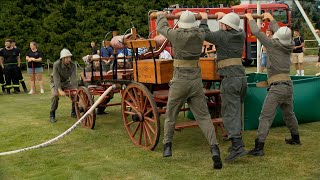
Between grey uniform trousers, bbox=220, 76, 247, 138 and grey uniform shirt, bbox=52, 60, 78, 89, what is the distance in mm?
3795

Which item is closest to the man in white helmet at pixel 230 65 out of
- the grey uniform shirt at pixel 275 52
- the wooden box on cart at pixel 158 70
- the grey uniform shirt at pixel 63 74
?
the grey uniform shirt at pixel 275 52

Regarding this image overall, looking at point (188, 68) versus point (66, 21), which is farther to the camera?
point (66, 21)

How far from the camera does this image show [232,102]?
18.7 ft

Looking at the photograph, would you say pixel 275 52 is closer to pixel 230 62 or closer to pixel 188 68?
pixel 230 62

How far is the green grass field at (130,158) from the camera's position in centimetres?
517

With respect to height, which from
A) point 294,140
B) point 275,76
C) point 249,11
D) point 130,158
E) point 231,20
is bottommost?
point 130,158

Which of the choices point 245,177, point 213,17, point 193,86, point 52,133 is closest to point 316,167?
point 245,177

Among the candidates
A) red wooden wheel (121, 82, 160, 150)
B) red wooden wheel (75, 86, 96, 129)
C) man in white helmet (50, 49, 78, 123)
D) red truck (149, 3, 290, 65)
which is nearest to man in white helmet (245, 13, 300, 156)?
red wooden wheel (121, 82, 160, 150)

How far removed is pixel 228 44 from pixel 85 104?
3.35 metres

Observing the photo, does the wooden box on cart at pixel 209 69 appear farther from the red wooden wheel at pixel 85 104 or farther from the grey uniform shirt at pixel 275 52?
the red wooden wheel at pixel 85 104

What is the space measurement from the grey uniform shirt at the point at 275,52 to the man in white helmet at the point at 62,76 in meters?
3.97

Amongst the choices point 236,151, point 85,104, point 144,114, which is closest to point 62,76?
point 85,104

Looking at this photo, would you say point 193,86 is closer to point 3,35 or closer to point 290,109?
point 290,109

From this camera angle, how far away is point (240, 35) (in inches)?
225
